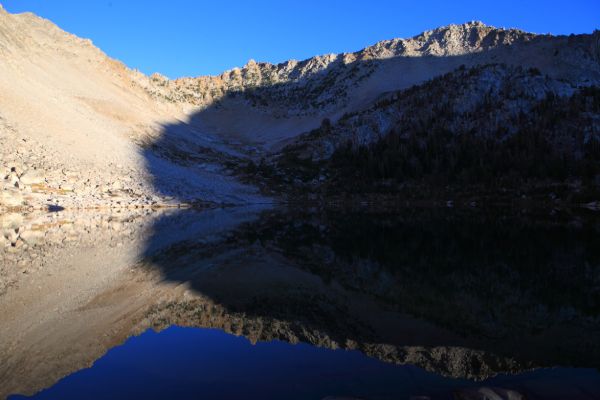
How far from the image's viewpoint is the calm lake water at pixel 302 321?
23.3 ft

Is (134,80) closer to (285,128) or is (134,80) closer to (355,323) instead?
(285,128)

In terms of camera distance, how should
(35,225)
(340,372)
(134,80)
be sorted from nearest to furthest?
(340,372) < (35,225) < (134,80)

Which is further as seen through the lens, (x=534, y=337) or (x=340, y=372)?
(x=534, y=337)

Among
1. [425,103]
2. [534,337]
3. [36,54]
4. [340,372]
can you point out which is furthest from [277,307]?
[36,54]

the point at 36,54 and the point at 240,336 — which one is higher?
the point at 36,54

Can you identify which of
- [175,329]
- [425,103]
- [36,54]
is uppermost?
[36,54]

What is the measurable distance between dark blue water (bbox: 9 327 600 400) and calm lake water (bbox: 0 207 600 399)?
34mm

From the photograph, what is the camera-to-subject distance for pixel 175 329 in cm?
999

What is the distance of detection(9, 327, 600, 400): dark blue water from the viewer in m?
6.66

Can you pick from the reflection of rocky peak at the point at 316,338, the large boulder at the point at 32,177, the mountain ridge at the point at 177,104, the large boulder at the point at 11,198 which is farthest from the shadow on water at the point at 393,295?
the mountain ridge at the point at 177,104

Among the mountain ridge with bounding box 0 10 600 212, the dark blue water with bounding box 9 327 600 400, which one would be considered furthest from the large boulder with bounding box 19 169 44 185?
the dark blue water with bounding box 9 327 600 400

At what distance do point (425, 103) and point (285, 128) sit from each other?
143 feet

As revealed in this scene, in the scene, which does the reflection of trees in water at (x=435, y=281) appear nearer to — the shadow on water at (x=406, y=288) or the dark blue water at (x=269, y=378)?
the shadow on water at (x=406, y=288)

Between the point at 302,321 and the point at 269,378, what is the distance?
10.3ft
